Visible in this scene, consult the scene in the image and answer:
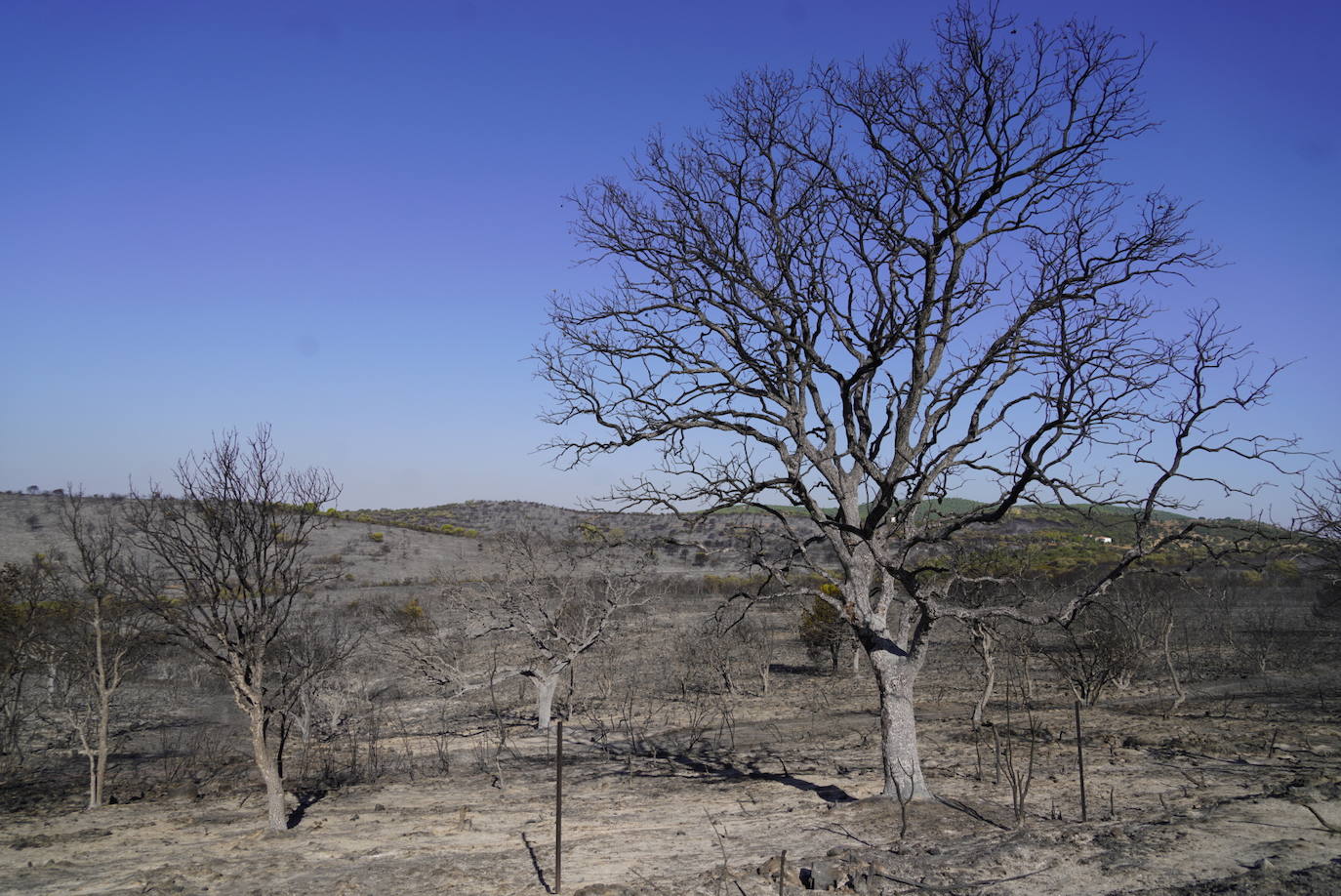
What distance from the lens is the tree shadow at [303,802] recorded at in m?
10.8

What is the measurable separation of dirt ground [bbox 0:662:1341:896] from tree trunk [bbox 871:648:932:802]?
0.29 metres

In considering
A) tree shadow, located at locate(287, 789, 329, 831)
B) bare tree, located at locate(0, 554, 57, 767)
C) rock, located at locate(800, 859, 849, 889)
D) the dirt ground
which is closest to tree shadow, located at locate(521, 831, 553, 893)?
the dirt ground

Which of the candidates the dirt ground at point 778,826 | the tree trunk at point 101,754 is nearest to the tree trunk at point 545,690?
the dirt ground at point 778,826

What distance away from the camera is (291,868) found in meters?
8.31

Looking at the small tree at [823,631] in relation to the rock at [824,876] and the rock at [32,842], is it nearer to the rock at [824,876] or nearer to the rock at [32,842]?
the rock at [824,876]

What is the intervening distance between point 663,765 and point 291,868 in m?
6.55

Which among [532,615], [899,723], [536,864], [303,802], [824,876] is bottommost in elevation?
[303,802]

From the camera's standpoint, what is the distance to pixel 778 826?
9.09 meters

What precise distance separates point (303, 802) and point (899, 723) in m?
8.71

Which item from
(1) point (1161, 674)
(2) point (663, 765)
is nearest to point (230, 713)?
(2) point (663, 765)

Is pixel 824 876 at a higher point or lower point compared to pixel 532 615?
lower

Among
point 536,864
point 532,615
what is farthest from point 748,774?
point 532,615

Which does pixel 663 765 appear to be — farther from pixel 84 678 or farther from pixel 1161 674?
pixel 1161 674

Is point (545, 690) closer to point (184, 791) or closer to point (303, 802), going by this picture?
point (303, 802)
